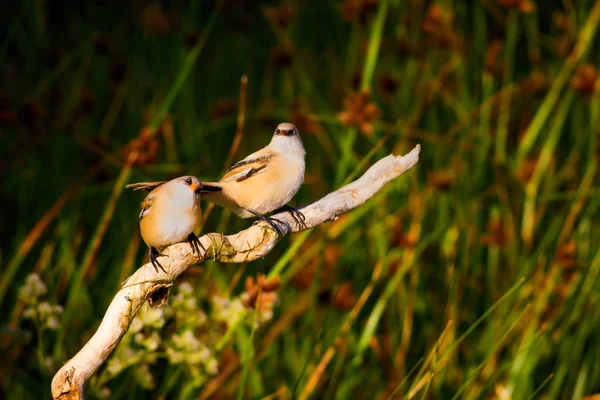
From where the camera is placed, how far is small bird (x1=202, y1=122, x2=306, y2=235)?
1.79 m

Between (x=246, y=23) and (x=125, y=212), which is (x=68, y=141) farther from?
(x=246, y=23)

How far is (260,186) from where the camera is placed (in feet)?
5.92

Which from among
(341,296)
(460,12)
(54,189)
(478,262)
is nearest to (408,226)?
(478,262)

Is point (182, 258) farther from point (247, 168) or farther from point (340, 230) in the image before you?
point (340, 230)

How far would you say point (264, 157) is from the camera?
1968 millimetres

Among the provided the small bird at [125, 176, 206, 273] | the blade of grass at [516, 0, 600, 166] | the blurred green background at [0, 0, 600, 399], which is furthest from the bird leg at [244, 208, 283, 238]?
the blade of grass at [516, 0, 600, 166]

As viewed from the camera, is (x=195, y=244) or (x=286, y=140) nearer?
(x=195, y=244)

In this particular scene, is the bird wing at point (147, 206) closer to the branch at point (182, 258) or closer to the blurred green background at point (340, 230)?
the branch at point (182, 258)

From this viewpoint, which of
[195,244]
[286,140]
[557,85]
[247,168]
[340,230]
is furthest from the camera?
[557,85]

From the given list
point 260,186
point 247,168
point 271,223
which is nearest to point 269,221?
point 271,223

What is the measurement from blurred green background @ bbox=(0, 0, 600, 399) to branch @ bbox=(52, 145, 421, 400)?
0.54m

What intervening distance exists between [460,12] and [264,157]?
3754mm

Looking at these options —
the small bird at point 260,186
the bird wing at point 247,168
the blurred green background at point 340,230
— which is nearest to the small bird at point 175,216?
the small bird at point 260,186

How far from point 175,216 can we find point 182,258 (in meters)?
0.08
